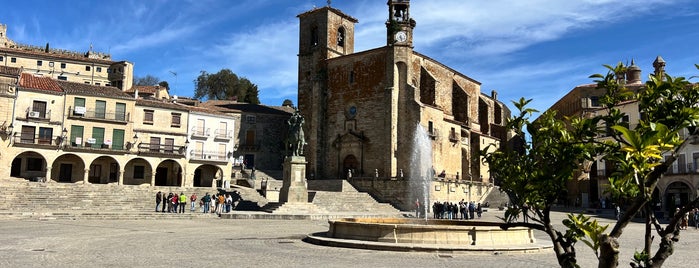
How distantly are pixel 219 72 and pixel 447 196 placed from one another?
49259 mm

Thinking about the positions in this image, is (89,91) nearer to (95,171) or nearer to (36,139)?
(36,139)

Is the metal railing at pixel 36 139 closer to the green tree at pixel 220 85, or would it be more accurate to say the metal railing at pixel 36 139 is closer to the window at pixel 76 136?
the window at pixel 76 136

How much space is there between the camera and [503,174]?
16.6 ft

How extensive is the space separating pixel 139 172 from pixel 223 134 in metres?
7.22

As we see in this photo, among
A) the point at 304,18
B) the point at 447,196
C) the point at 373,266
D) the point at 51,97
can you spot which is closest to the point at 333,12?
the point at 304,18

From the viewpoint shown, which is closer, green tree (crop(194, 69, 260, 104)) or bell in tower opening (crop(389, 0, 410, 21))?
bell in tower opening (crop(389, 0, 410, 21))

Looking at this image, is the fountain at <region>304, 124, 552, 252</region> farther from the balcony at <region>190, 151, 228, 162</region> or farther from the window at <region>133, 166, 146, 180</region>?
the window at <region>133, 166, 146, 180</region>

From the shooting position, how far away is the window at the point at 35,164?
3616 cm

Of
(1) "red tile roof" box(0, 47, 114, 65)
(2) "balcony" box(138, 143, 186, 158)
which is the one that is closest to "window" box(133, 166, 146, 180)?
(2) "balcony" box(138, 143, 186, 158)

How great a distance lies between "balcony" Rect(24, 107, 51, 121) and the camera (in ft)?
114

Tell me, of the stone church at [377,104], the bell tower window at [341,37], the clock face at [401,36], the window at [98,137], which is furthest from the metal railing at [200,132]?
the clock face at [401,36]

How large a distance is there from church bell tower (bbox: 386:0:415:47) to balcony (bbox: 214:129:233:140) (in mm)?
14788

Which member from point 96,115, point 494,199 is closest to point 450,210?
point 494,199

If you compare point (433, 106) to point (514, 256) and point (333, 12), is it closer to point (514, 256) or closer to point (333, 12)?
point (333, 12)
